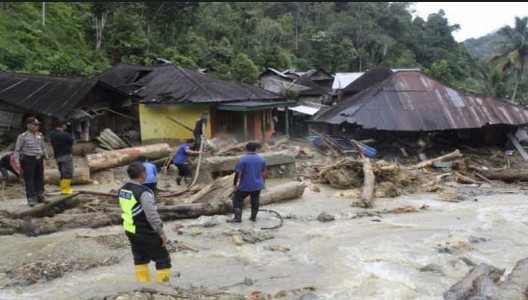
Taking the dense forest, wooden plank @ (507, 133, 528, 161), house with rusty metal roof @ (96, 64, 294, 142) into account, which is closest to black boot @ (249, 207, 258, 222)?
house with rusty metal roof @ (96, 64, 294, 142)

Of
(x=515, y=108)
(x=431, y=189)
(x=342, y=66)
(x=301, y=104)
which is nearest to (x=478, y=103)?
(x=515, y=108)

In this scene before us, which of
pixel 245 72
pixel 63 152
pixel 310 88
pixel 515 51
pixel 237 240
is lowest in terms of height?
pixel 237 240

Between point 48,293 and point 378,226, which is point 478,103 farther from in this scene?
point 48,293

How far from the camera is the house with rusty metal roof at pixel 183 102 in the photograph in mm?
21328

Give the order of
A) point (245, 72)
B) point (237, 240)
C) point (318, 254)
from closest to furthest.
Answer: point (318, 254) < point (237, 240) < point (245, 72)

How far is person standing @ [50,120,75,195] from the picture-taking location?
10844mm

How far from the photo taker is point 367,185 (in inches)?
526

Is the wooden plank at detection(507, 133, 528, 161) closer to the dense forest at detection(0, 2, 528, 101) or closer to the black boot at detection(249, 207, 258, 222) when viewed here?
the black boot at detection(249, 207, 258, 222)

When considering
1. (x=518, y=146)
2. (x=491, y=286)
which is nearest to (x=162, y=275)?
(x=491, y=286)

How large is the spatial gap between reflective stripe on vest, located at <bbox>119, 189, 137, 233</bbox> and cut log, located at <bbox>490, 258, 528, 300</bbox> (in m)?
3.96

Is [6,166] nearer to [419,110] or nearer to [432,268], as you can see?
[432,268]

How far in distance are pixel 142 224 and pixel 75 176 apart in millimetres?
8488

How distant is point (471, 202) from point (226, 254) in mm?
8143

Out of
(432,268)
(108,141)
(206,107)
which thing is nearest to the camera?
(432,268)
